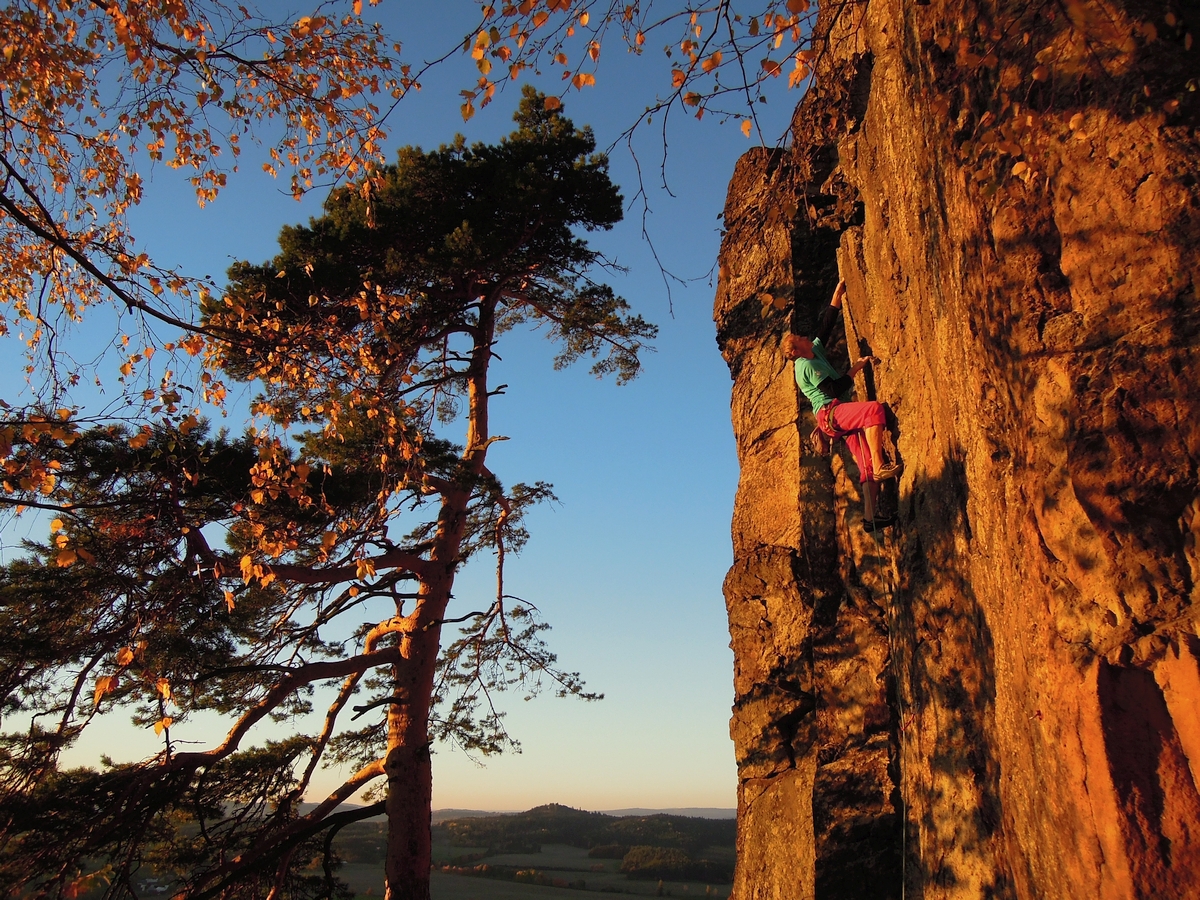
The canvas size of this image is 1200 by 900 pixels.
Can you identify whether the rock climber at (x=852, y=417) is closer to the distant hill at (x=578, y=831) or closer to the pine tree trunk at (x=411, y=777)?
the pine tree trunk at (x=411, y=777)

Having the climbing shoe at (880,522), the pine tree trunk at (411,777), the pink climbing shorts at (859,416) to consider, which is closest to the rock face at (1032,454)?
the climbing shoe at (880,522)

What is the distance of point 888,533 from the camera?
7.37 metres

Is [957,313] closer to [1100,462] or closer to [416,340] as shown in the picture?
[1100,462]

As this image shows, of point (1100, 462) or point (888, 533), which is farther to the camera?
point (888, 533)

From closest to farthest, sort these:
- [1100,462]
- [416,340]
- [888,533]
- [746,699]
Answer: [1100,462], [888,533], [746,699], [416,340]

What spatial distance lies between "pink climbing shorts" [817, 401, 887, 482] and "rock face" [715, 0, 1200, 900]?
0.36 meters

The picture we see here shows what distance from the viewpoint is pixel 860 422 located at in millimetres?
6918

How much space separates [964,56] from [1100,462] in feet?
7.06

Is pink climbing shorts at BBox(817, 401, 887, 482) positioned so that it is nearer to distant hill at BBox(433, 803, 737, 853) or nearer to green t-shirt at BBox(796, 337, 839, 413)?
green t-shirt at BBox(796, 337, 839, 413)

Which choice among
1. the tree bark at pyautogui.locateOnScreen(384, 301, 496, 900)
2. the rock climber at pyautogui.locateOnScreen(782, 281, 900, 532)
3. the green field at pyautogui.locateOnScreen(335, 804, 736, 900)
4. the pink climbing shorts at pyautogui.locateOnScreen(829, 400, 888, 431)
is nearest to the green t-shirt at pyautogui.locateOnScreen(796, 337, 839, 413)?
the rock climber at pyautogui.locateOnScreen(782, 281, 900, 532)

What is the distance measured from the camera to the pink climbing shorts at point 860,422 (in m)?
6.87

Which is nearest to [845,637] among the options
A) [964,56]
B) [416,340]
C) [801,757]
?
[801,757]

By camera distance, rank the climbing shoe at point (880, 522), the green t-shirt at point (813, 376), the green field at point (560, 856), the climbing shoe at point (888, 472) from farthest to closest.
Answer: the green field at point (560, 856) < the green t-shirt at point (813, 376) < the climbing shoe at point (880, 522) < the climbing shoe at point (888, 472)

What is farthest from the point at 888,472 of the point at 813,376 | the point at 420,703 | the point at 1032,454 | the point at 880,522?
the point at 420,703
